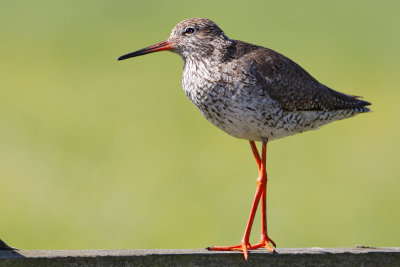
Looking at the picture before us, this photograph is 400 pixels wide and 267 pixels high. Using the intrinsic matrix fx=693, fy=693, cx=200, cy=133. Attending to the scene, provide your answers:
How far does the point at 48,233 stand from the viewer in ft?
40.5

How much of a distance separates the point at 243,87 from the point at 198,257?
54.7 inches

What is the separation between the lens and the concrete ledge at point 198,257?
3543 millimetres

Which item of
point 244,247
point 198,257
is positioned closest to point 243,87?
point 244,247

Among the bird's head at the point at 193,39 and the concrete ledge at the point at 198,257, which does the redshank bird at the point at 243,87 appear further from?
the concrete ledge at the point at 198,257

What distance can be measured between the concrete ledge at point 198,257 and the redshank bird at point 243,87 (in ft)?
1.69

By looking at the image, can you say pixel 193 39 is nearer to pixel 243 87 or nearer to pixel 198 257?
pixel 243 87

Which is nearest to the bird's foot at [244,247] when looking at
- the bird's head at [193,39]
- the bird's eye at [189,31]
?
the bird's head at [193,39]

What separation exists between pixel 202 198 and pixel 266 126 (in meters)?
8.96

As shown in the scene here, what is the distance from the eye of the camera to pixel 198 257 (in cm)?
369

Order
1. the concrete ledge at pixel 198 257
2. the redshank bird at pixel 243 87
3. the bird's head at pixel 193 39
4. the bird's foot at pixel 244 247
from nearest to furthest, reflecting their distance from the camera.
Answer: the concrete ledge at pixel 198 257 < the bird's foot at pixel 244 247 < the redshank bird at pixel 243 87 < the bird's head at pixel 193 39

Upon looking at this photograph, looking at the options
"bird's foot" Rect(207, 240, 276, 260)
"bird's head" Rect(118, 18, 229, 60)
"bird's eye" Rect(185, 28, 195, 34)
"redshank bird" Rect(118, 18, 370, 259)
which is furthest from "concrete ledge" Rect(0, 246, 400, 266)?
"bird's eye" Rect(185, 28, 195, 34)

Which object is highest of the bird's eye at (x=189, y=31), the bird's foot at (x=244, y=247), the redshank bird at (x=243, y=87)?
the bird's eye at (x=189, y=31)

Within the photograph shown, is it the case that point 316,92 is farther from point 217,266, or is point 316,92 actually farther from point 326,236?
point 326,236

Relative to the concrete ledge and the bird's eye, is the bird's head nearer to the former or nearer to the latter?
the bird's eye
